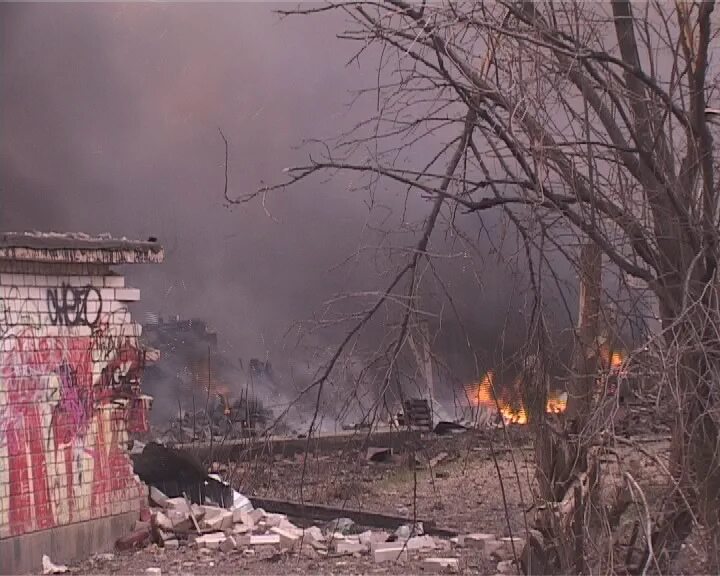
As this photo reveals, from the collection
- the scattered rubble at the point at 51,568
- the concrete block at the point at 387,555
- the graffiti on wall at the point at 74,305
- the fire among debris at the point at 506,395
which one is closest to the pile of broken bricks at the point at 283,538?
the concrete block at the point at 387,555

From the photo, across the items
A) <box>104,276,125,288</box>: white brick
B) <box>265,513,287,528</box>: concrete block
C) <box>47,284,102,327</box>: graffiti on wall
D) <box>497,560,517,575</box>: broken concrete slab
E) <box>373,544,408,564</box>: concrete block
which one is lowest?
<box>497,560,517,575</box>: broken concrete slab

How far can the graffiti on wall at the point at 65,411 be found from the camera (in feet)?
27.2

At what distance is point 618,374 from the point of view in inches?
158

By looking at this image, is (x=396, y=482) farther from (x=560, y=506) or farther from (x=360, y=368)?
(x=360, y=368)

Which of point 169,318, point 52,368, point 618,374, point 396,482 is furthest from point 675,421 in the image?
point 169,318

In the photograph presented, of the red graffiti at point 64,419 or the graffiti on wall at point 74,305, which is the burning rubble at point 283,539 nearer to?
the red graffiti at point 64,419

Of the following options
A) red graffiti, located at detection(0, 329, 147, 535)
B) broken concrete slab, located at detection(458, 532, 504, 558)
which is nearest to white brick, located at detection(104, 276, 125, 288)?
red graffiti, located at detection(0, 329, 147, 535)

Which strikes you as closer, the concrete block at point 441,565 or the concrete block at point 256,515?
the concrete block at point 441,565

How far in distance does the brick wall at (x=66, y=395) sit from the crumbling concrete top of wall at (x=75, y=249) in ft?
0.75

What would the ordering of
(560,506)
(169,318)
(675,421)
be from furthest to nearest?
(169,318), (560,506), (675,421)

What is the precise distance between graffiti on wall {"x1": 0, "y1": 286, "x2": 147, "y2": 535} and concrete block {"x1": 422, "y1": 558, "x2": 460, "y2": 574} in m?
3.35

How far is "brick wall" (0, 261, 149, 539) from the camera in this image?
27.3ft

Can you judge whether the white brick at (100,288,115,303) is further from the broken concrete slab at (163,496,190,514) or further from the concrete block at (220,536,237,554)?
the concrete block at (220,536,237,554)

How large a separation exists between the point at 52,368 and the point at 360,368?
16.0ft
